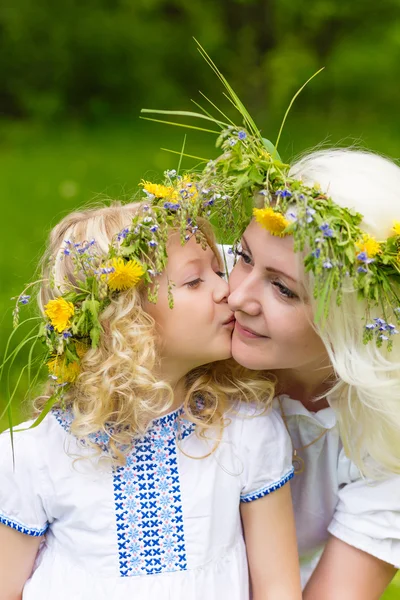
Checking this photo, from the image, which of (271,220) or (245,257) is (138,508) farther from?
(271,220)

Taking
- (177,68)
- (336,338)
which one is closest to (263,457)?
(336,338)

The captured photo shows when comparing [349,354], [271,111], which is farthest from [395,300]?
[271,111]

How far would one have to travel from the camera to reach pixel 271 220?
254cm

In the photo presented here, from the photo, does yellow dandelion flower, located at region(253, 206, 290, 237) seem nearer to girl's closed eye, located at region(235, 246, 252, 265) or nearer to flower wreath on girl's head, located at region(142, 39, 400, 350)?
flower wreath on girl's head, located at region(142, 39, 400, 350)

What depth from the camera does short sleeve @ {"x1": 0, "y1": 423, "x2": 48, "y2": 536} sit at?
107 inches

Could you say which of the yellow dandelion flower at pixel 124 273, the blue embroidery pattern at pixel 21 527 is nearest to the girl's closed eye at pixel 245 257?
the yellow dandelion flower at pixel 124 273

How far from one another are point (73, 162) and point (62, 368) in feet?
25.0

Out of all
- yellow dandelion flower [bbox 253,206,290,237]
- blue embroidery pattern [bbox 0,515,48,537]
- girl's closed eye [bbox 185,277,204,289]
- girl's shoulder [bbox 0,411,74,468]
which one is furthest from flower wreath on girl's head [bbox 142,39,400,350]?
blue embroidery pattern [bbox 0,515,48,537]

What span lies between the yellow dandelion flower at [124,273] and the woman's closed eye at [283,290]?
411mm

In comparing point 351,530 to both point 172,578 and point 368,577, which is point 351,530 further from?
point 172,578

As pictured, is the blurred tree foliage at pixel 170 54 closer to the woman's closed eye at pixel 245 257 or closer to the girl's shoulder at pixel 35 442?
the woman's closed eye at pixel 245 257

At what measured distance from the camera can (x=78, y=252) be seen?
262cm

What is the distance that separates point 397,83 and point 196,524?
35.8ft

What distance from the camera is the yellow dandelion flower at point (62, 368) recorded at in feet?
8.61
